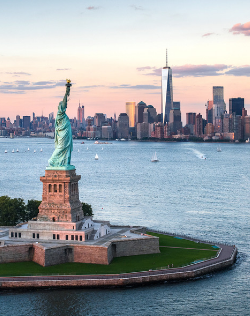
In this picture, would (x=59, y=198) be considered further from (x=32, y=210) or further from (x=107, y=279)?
(x=32, y=210)

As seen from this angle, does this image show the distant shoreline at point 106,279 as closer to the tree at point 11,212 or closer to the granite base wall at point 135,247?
the granite base wall at point 135,247

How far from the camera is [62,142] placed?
55.3 metres

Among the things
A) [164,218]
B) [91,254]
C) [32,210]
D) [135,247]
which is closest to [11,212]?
[32,210]

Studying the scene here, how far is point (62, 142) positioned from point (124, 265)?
45.7 feet

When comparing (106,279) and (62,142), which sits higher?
(62,142)

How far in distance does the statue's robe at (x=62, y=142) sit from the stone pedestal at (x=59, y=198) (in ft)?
3.63

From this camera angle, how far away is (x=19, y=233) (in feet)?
175

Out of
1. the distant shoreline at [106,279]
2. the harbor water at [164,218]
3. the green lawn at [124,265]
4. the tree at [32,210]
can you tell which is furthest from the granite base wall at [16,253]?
the tree at [32,210]

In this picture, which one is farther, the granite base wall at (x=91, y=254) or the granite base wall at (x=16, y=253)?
the granite base wall at (x=16, y=253)

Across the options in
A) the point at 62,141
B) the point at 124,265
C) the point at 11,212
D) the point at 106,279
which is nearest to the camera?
the point at 106,279

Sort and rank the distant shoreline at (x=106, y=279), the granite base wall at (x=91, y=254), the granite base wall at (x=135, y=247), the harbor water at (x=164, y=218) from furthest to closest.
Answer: the granite base wall at (x=135, y=247) → the granite base wall at (x=91, y=254) → the distant shoreline at (x=106, y=279) → the harbor water at (x=164, y=218)

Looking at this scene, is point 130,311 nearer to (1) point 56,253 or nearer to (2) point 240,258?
(1) point 56,253

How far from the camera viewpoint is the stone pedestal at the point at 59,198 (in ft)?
175

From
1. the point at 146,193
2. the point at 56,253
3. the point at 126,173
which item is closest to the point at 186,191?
the point at 146,193
